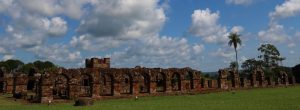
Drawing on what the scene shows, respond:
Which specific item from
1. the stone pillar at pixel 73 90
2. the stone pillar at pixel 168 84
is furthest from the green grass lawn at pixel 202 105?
the stone pillar at pixel 168 84

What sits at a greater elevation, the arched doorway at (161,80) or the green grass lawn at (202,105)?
the arched doorway at (161,80)

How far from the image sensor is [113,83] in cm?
2911

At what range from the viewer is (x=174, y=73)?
33.9 meters

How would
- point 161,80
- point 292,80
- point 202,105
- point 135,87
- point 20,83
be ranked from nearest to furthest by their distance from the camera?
point 202,105 → point 135,87 → point 20,83 → point 292,80 → point 161,80

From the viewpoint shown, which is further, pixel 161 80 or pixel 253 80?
pixel 161 80

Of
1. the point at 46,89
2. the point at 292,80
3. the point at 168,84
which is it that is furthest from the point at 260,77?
the point at 46,89

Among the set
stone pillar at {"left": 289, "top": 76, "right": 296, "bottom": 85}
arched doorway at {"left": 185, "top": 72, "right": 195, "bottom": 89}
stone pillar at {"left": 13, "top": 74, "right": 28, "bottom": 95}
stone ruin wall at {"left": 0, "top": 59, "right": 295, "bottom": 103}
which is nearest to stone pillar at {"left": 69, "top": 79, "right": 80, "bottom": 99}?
stone ruin wall at {"left": 0, "top": 59, "right": 295, "bottom": 103}

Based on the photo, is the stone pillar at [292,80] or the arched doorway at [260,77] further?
the stone pillar at [292,80]

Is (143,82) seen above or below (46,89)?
above

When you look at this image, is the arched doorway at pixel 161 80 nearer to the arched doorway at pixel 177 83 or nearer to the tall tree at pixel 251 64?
the arched doorway at pixel 177 83

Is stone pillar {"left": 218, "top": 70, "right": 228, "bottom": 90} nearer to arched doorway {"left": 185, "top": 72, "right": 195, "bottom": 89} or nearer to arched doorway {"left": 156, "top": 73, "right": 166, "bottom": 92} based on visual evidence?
arched doorway {"left": 185, "top": 72, "right": 195, "bottom": 89}

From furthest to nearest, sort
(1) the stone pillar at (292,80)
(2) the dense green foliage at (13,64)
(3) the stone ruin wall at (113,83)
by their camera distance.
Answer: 1. (2) the dense green foliage at (13,64)
2. (1) the stone pillar at (292,80)
3. (3) the stone ruin wall at (113,83)

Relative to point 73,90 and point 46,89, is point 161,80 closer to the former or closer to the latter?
point 73,90

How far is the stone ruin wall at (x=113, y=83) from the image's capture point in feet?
90.4
